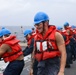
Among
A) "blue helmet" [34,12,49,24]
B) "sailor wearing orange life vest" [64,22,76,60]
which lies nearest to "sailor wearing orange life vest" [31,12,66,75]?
"blue helmet" [34,12,49,24]

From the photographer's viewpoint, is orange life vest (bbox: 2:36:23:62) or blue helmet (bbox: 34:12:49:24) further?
orange life vest (bbox: 2:36:23:62)

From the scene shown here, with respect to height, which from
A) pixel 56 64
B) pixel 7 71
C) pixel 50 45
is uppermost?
pixel 50 45

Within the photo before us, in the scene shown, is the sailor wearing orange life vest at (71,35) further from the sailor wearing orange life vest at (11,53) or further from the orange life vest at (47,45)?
the orange life vest at (47,45)

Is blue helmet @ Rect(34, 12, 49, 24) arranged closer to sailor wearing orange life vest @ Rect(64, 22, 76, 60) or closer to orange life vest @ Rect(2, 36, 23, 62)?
orange life vest @ Rect(2, 36, 23, 62)

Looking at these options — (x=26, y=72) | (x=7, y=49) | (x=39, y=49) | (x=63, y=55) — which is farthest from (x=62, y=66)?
(x=26, y=72)

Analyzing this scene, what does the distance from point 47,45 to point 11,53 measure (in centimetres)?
188

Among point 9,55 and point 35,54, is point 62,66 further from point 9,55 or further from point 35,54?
point 9,55

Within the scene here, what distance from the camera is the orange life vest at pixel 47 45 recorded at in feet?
18.3

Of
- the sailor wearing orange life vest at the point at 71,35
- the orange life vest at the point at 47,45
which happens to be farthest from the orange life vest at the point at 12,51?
the sailor wearing orange life vest at the point at 71,35

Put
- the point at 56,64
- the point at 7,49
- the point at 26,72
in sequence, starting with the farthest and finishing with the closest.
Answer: the point at 26,72
the point at 7,49
the point at 56,64

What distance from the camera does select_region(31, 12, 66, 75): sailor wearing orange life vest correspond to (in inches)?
216

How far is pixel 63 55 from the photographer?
5.44 m

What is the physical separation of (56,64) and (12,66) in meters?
1.97

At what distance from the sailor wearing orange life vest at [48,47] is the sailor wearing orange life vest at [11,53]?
1.42 metres
